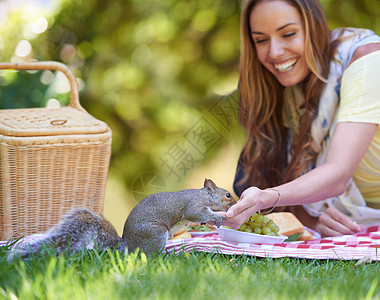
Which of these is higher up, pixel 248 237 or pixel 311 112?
pixel 311 112

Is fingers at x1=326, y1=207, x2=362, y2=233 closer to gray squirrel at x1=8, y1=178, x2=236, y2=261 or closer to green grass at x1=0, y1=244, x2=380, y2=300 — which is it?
green grass at x1=0, y1=244, x2=380, y2=300

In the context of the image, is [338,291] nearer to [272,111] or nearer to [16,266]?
[16,266]

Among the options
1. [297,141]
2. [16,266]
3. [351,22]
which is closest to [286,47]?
[297,141]

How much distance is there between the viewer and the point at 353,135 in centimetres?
193

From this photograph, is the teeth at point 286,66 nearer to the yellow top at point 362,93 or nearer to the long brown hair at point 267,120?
the long brown hair at point 267,120

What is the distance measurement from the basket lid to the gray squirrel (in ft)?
1.62

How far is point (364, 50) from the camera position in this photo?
6.82ft

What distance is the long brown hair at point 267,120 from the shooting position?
2213 mm

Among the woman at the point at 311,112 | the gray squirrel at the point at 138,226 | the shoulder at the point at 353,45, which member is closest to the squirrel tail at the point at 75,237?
the gray squirrel at the point at 138,226

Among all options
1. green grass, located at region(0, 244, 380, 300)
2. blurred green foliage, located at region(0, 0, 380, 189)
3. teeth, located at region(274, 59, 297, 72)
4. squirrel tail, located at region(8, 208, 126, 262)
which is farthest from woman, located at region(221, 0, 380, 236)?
blurred green foliage, located at region(0, 0, 380, 189)

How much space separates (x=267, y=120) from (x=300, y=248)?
2.92 ft

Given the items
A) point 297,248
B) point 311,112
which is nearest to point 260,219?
point 297,248

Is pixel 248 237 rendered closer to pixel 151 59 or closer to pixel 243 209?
pixel 243 209

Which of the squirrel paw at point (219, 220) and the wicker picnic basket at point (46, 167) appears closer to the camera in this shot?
the squirrel paw at point (219, 220)
